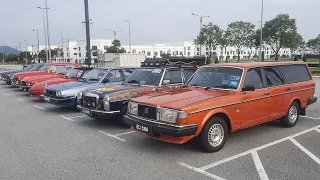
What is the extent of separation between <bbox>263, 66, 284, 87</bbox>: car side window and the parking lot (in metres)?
1.19

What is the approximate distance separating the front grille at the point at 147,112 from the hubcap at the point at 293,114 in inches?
154

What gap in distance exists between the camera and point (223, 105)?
5.45 meters

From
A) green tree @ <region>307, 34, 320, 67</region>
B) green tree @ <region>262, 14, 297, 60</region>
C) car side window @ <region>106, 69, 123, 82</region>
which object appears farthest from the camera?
green tree @ <region>307, 34, 320, 67</region>

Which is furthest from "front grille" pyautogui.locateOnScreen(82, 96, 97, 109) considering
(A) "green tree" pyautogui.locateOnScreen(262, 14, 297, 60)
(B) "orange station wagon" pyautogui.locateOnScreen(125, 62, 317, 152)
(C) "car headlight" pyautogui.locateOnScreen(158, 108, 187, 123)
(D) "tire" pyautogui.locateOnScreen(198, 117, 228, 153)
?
(A) "green tree" pyautogui.locateOnScreen(262, 14, 297, 60)

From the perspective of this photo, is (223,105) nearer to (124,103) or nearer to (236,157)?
(236,157)

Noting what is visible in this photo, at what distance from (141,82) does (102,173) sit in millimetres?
3972

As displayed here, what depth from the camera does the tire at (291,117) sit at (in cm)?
714

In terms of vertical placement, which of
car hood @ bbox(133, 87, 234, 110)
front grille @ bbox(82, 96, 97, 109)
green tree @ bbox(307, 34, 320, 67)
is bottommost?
front grille @ bbox(82, 96, 97, 109)

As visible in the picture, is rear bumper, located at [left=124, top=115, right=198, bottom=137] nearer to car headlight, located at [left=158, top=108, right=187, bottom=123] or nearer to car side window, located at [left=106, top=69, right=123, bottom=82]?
car headlight, located at [left=158, top=108, right=187, bottom=123]

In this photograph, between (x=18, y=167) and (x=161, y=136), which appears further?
(x=161, y=136)

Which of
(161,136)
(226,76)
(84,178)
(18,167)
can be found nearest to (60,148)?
(18,167)

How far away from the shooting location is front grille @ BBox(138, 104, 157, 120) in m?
5.31

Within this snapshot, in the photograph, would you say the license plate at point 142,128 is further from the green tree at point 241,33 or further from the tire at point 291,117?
the green tree at point 241,33

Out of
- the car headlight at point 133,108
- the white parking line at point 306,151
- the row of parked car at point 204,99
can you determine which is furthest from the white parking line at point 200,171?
the white parking line at point 306,151
